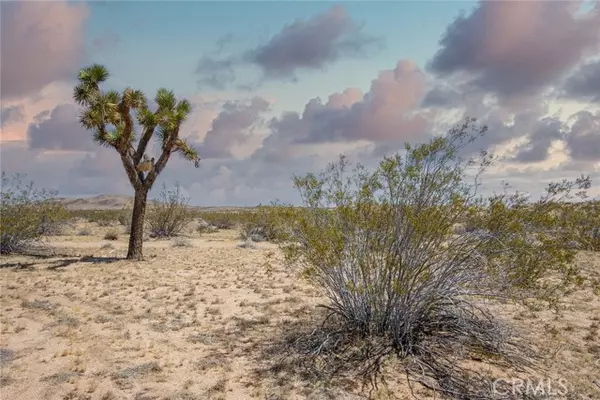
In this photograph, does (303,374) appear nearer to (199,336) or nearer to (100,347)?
(199,336)

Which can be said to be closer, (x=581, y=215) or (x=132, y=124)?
(x=581, y=215)

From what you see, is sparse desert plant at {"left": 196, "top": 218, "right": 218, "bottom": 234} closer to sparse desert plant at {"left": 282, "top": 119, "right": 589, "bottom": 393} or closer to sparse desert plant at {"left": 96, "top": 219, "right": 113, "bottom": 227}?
sparse desert plant at {"left": 96, "top": 219, "right": 113, "bottom": 227}

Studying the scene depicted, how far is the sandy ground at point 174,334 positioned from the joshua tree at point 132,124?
3.55 meters

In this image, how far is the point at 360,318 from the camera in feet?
25.4

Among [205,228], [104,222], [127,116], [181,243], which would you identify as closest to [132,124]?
[127,116]

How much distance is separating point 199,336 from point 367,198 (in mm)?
4309

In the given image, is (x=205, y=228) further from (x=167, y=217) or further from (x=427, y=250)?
(x=427, y=250)

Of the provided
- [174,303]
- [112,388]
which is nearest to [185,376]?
[112,388]

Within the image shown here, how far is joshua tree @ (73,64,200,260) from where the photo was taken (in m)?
17.3

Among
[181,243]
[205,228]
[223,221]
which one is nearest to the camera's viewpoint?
[181,243]

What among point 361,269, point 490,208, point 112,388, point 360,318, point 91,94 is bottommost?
point 112,388

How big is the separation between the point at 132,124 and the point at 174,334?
1124 cm

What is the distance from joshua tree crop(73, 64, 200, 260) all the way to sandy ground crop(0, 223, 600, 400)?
3.55m

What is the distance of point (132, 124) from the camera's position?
18203 mm
